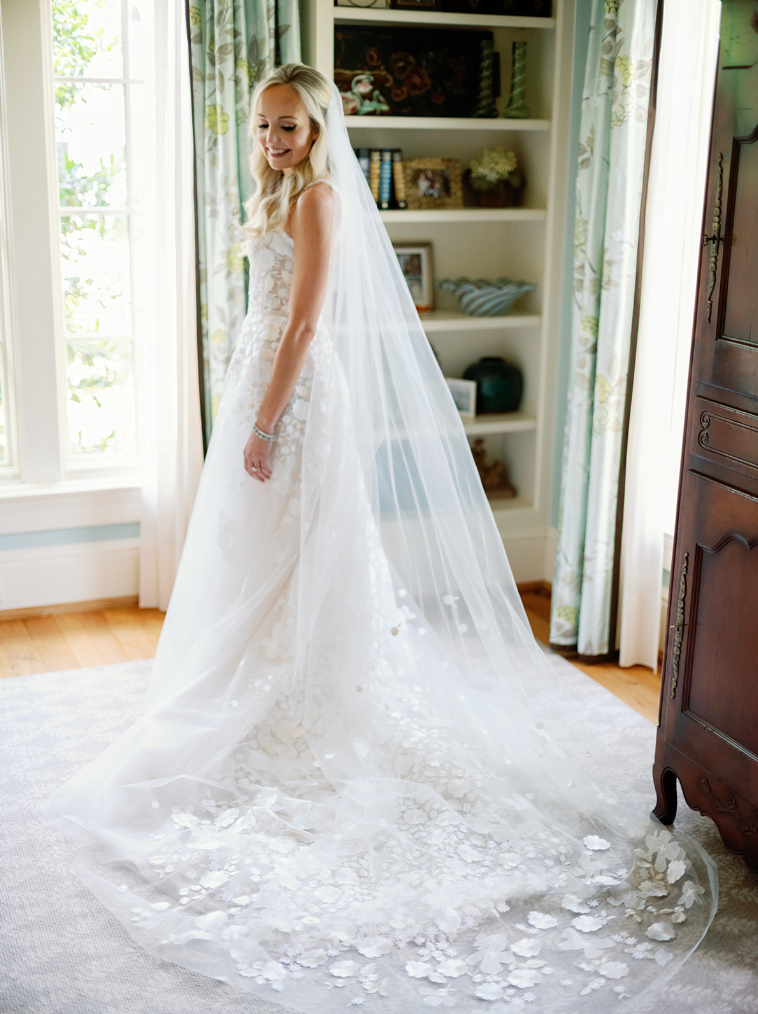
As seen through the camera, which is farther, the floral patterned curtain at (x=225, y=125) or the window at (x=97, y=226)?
the window at (x=97, y=226)

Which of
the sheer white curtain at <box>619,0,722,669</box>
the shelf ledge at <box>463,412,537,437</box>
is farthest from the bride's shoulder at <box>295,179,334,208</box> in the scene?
the shelf ledge at <box>463,412,537,437</box>

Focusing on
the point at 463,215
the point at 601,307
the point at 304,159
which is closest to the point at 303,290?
the point at 304,159

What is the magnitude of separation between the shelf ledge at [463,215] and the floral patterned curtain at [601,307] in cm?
48

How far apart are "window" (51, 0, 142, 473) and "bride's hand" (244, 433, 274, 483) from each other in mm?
1395

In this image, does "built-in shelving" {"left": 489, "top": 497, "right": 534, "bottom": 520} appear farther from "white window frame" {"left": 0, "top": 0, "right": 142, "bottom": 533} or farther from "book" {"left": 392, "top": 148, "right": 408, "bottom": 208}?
"white window frame" {"left": 0, "top": 0, "right": 142, "bottom": 533}

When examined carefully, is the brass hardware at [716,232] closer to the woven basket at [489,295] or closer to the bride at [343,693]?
the bride at [343,693]

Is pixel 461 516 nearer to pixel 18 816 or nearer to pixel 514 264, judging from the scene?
pixel 18 816

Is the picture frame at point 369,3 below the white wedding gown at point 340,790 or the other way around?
the other way around

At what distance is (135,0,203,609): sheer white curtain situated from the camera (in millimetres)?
3383

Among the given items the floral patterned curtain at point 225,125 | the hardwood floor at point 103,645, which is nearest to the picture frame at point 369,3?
the floral patterned curtain at point 225,125

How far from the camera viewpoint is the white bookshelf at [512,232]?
143 inches

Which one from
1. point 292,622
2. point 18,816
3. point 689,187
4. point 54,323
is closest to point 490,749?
point 292,622

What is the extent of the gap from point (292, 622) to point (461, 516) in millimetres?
512

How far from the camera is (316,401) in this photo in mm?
2588
